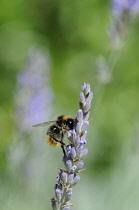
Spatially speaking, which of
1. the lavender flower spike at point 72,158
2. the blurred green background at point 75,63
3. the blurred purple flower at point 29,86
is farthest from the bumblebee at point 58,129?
the blurred green background at point 75,63

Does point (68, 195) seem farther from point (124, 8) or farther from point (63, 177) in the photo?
point (124, 8)

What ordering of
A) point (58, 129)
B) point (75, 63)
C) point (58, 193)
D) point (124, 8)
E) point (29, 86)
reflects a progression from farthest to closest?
point (75, 63) → point (29, 86) → point (124, 8) → point (58, 129) → point (58, 193)

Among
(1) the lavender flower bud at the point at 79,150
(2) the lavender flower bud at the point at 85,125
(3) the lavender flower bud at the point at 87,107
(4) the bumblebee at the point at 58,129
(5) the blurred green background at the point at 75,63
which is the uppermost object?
(5) the blurred green background at the point at 75,63

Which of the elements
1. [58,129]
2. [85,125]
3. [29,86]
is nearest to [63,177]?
[85,125]

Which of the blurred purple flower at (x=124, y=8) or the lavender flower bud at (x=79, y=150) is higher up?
the blurred purple flower at (x=124, y=8)

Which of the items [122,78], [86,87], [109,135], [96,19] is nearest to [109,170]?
[109,135]

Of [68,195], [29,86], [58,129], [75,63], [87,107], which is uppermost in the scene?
[75,63]

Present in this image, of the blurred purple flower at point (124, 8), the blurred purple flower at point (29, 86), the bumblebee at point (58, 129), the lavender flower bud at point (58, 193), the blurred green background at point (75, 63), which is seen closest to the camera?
the lavender flower bud at point (58, 193)

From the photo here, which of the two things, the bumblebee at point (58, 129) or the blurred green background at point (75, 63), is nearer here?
the bumblebee at point (58, 129)

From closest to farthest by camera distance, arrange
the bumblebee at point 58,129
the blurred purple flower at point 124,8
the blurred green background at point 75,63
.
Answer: the bumblebee at point 58,129
the blurred purple flower at point 124,8
the blurred green background at point 75,63

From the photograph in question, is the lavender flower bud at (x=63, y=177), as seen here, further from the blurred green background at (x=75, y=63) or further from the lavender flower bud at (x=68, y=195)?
the blurred green background at (x=75, y=63)

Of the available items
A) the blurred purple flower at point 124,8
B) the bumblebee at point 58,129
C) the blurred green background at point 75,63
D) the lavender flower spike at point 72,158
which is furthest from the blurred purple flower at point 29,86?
the lavender flower spike at point 72,158

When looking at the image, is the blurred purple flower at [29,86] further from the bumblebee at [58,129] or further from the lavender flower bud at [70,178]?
the lavender flower bud at [70,178]
